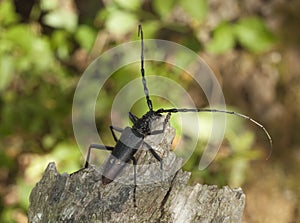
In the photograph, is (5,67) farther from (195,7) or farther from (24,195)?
(195,7)

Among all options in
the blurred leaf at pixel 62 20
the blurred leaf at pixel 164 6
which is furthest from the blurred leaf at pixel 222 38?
the blurred leaf at pixel 62 20

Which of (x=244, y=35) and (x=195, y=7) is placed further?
(x=244, y=35)

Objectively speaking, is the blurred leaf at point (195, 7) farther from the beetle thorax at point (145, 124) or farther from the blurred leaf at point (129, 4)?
the beetle thorax at point (145, 124)

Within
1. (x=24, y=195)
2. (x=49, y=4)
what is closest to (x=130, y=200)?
(x=24, y=195)

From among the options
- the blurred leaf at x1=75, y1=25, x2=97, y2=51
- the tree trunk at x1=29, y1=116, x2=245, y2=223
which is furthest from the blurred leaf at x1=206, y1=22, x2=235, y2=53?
the tree trunk at x1=29, y1=116, x2=245, y2=223

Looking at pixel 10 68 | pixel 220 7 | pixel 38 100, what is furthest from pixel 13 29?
pixel 220 7

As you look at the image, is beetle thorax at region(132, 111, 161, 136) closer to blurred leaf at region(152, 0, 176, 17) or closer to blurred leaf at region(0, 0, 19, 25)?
blurred leaf at region(152, 0, 176, 17)

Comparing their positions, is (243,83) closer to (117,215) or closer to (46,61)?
(46,61)
